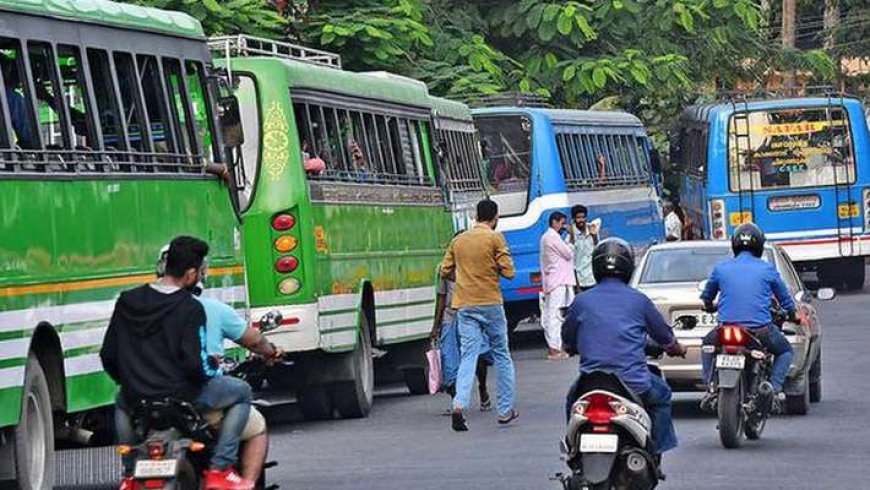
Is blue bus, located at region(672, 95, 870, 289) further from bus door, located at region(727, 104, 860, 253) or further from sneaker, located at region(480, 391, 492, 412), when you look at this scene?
sneaker, located at region(480, 391, 492, 412)

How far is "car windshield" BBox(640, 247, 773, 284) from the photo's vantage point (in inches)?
741

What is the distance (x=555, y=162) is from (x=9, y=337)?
64.3ft

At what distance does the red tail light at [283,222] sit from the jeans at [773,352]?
136 inches

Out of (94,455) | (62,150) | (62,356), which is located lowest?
(94,455)

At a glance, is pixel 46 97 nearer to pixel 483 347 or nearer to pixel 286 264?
pixel 286 264

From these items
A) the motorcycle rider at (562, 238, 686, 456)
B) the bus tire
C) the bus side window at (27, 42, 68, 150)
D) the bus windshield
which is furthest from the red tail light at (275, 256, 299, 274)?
the bus tire

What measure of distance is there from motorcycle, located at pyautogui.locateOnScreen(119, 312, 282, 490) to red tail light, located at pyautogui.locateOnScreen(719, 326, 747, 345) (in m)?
6.34

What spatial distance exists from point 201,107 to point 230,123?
1.65 feet

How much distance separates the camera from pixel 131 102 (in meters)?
14.6

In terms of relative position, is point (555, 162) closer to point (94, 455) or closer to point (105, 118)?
point (94, 455)

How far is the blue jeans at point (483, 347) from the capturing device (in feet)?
58.0

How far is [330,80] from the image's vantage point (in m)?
19.8

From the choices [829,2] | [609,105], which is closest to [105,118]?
[609,105]

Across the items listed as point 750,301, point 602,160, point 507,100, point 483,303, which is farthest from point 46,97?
point 602,160
